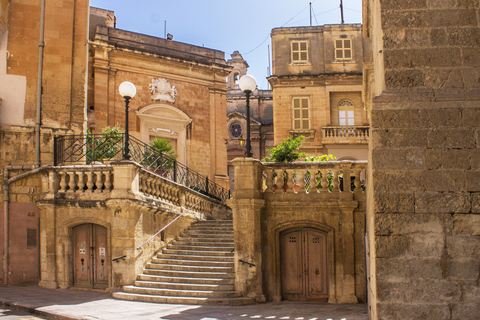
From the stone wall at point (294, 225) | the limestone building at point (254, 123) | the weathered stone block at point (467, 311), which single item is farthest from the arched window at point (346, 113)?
the weathered stone block at point (467, 311)

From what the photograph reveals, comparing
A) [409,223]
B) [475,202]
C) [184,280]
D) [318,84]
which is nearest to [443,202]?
[475,202]

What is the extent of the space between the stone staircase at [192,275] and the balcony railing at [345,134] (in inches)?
482

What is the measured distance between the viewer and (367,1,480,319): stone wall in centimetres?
550

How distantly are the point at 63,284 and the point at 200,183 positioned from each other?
9.24 meters

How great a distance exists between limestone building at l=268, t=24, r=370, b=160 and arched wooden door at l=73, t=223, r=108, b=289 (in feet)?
47.8

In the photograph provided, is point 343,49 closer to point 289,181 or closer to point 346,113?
point 346,113

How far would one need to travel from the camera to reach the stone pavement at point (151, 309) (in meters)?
8.72

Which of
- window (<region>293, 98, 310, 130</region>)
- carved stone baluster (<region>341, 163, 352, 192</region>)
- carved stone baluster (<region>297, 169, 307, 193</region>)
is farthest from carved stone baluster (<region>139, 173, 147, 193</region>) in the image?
window (<region>293, 98, 310, 130</region>)

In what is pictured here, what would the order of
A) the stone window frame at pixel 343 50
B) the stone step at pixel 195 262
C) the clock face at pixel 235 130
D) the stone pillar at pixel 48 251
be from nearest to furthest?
the stone step at pixel 195 262 → the stone pillar at pixel 48 251 → the stone window frame at pixel 343 50 → the clock face at pixel 235 130

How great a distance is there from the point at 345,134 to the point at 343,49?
4.45 meters

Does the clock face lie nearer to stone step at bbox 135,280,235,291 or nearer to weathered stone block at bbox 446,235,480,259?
stone step at bbox 135,280,235,291

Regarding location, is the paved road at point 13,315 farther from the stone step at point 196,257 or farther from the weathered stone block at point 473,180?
the weathered stone block at point 473,180

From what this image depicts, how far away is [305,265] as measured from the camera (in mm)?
10852

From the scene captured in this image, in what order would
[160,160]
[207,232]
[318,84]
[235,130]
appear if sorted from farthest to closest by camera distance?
[235,130]
[318,84]
[160,160]
[207,232]
